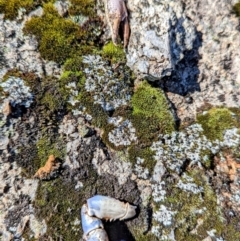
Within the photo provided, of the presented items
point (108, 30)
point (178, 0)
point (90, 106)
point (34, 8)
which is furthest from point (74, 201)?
point (178, 0)

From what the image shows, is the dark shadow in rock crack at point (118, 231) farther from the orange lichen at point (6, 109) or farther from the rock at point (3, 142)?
the orange lichen at point (6, 109)

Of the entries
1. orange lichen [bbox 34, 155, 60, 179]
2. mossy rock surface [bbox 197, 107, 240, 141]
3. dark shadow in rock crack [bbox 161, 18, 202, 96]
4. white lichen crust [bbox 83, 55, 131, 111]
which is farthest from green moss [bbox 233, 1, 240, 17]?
orange lichen [bbox 34, 155, 60, 179]

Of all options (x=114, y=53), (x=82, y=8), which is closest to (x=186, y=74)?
(x=114, y=53)

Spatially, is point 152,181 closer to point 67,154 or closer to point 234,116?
point 67,154

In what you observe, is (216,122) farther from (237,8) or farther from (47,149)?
(47,149)

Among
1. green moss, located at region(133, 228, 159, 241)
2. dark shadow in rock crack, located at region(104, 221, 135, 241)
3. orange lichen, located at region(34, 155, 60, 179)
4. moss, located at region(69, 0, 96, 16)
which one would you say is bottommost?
green moss, located at region(133, 228, 159, 241)

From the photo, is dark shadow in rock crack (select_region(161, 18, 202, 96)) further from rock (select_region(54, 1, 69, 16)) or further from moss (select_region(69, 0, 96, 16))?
rock (select_region(54, 1, 69, 16))

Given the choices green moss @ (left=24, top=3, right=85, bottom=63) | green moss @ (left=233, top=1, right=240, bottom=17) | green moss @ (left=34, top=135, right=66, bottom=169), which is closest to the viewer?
green moss @ (left=34, top=135, right=66, bottom=169)

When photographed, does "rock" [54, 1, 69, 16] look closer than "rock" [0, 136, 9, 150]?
No
